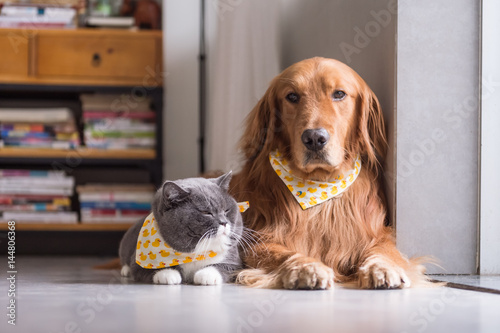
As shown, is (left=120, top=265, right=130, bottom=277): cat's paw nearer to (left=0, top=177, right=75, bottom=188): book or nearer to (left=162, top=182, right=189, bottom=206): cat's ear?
(left=162, top=182, right=189, bottom=206): cat's ear

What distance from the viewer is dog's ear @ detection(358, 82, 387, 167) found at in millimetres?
1762

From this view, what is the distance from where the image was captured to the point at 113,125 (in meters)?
3.18

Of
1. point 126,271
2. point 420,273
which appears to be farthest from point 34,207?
point 420,273

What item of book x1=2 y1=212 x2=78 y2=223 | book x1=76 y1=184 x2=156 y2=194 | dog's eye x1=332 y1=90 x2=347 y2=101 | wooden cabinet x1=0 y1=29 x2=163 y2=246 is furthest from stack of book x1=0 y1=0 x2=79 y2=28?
dog's eye x1=332 y1=90 x2=347 y2=101

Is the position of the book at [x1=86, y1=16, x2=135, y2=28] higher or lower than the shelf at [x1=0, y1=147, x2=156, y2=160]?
higher

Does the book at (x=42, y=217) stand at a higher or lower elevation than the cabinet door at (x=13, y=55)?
lower

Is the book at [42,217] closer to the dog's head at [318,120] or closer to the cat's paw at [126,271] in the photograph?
the cat's paw at [126,271]

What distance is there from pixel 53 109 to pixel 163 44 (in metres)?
0.67

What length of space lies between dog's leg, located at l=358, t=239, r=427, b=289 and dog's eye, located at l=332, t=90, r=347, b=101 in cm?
42

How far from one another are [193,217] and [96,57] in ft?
6.03

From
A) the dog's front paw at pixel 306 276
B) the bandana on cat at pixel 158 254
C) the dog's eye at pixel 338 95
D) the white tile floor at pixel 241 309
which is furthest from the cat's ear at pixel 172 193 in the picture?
the dog's eye at pixel 338 95

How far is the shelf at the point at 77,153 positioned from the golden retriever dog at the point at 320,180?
4.64 ft

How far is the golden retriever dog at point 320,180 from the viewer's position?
162cm

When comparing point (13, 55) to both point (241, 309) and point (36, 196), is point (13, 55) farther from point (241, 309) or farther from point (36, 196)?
point (241, 309)
